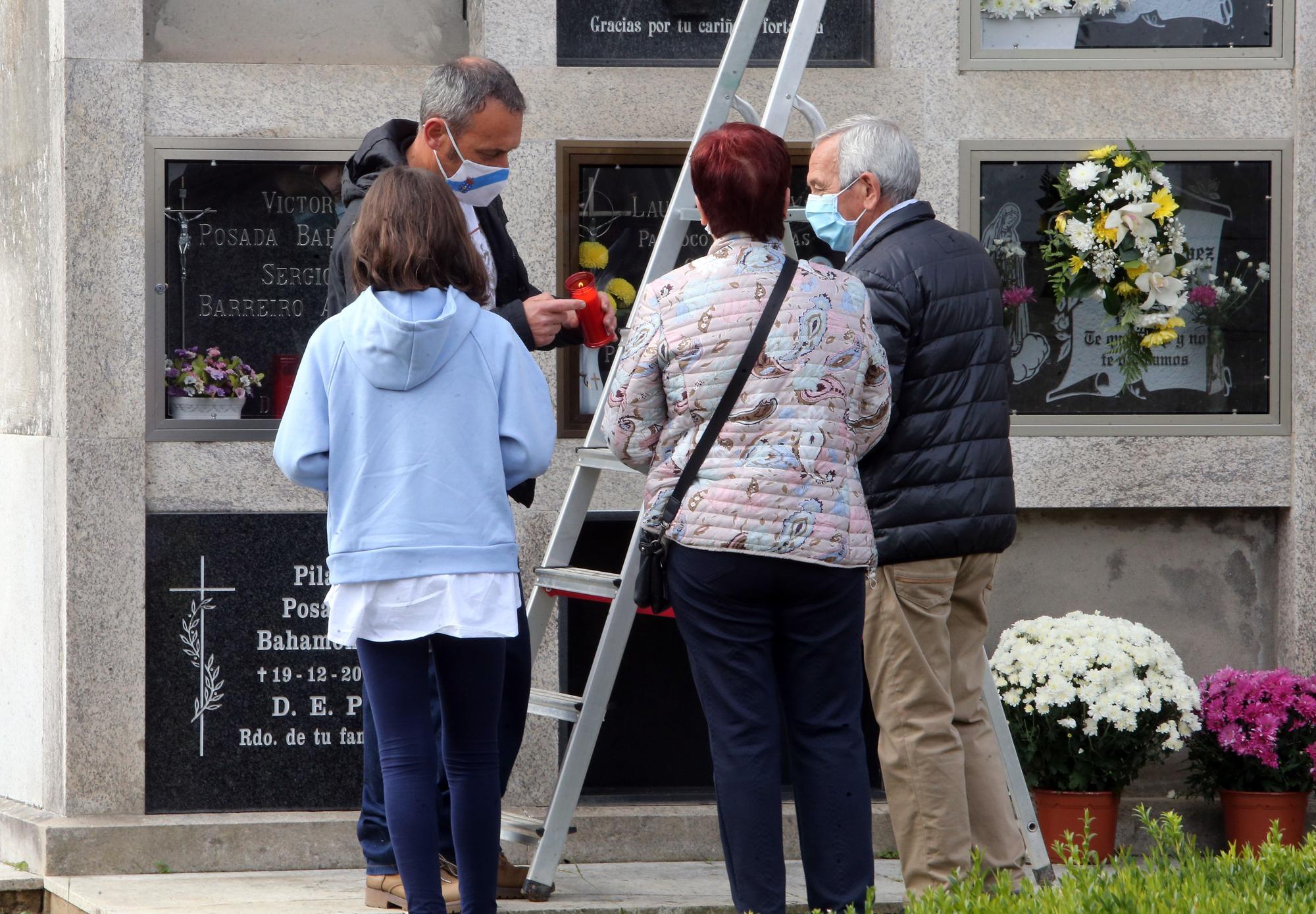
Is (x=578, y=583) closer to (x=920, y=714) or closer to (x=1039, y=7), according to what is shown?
(x=920, y=714)

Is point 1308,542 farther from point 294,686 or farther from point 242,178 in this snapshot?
point 242,178

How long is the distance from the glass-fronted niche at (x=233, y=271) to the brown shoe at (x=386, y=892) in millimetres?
1538

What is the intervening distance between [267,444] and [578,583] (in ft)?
4.35

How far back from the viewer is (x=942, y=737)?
381 cm

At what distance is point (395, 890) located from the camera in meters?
4.02

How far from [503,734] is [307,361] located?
1028mm

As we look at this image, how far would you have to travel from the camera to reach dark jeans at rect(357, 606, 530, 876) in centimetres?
374

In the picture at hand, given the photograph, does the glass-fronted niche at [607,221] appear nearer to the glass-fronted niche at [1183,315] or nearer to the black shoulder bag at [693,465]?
the glass-fronted niche at [1183,315]

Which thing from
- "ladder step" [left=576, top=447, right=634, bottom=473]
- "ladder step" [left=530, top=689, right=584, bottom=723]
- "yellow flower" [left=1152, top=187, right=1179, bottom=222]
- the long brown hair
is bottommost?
"ladder step" [left=530, top=689, right=584, bottom=723]

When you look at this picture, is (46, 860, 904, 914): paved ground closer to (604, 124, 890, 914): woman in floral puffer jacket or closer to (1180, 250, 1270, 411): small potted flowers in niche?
(604, 124, 890, 914): woman in floral puffer jacket

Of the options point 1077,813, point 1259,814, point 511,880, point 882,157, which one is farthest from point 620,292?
point 1259,814

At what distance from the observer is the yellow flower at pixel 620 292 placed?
5.18 m

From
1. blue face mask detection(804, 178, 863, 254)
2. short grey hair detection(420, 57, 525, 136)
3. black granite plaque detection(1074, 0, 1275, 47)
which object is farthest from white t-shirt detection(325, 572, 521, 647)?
black granite plaque detection(1074, 0, 1275, 47)

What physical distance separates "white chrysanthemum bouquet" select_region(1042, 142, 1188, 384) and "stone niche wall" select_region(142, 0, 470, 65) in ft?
6.67
